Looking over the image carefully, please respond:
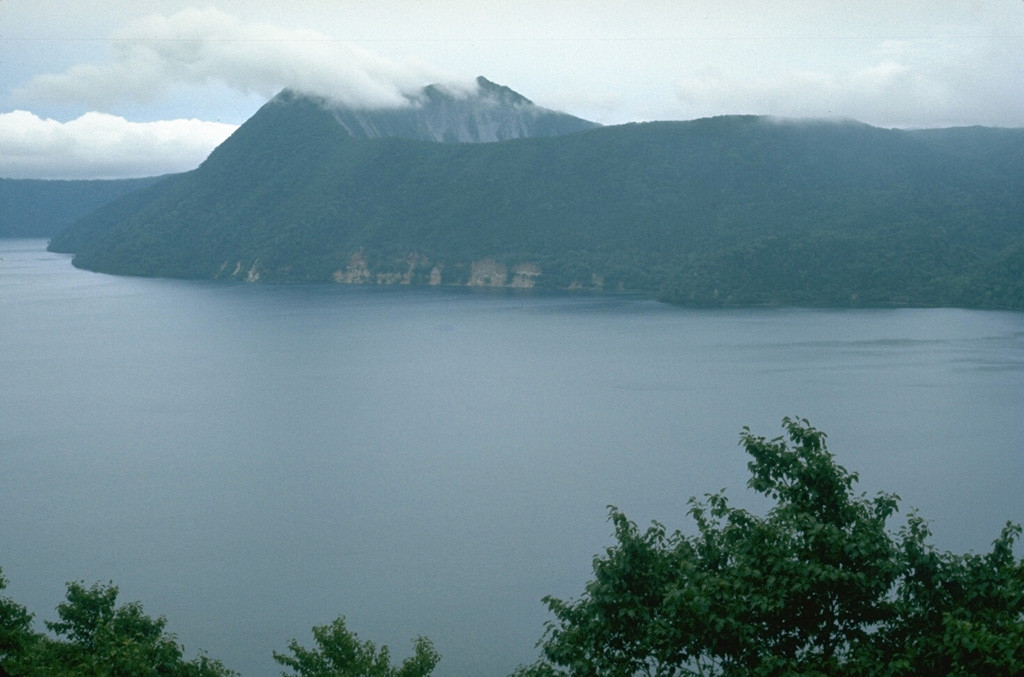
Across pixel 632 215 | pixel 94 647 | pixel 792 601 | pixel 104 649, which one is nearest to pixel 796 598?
pixel 792 601

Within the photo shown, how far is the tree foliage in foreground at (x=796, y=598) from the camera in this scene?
16.5ft

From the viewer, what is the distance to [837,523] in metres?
5.76

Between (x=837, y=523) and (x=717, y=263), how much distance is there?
52915 mm

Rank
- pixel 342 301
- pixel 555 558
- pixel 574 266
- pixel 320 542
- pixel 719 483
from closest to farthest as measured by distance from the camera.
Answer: pixel 555 558 < pixel 320 542 < pixel 719 483 < pixel 342 301 < pixel 574 266

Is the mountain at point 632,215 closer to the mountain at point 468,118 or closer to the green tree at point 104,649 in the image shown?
the mountain at point 468,118

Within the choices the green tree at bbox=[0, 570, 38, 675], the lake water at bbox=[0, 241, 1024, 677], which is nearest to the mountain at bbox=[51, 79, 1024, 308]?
the lake water at bbox=[0, 241, 1024, 677]

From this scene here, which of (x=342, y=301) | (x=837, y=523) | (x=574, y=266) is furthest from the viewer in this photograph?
(x=574, y=266)

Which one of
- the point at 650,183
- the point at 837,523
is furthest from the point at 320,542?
the point at 650,183

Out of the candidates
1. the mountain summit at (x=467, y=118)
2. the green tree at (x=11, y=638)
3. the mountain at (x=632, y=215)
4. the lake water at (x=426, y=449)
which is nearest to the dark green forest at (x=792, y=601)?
the green tree at (x=11, y=638)

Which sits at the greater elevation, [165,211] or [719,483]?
[165,211]

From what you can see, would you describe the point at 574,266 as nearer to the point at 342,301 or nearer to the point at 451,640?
the point at 342,301

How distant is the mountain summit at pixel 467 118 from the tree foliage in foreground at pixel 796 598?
95704 mm

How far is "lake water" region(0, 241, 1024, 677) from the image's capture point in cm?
1412

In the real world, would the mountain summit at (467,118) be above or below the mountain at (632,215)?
above
